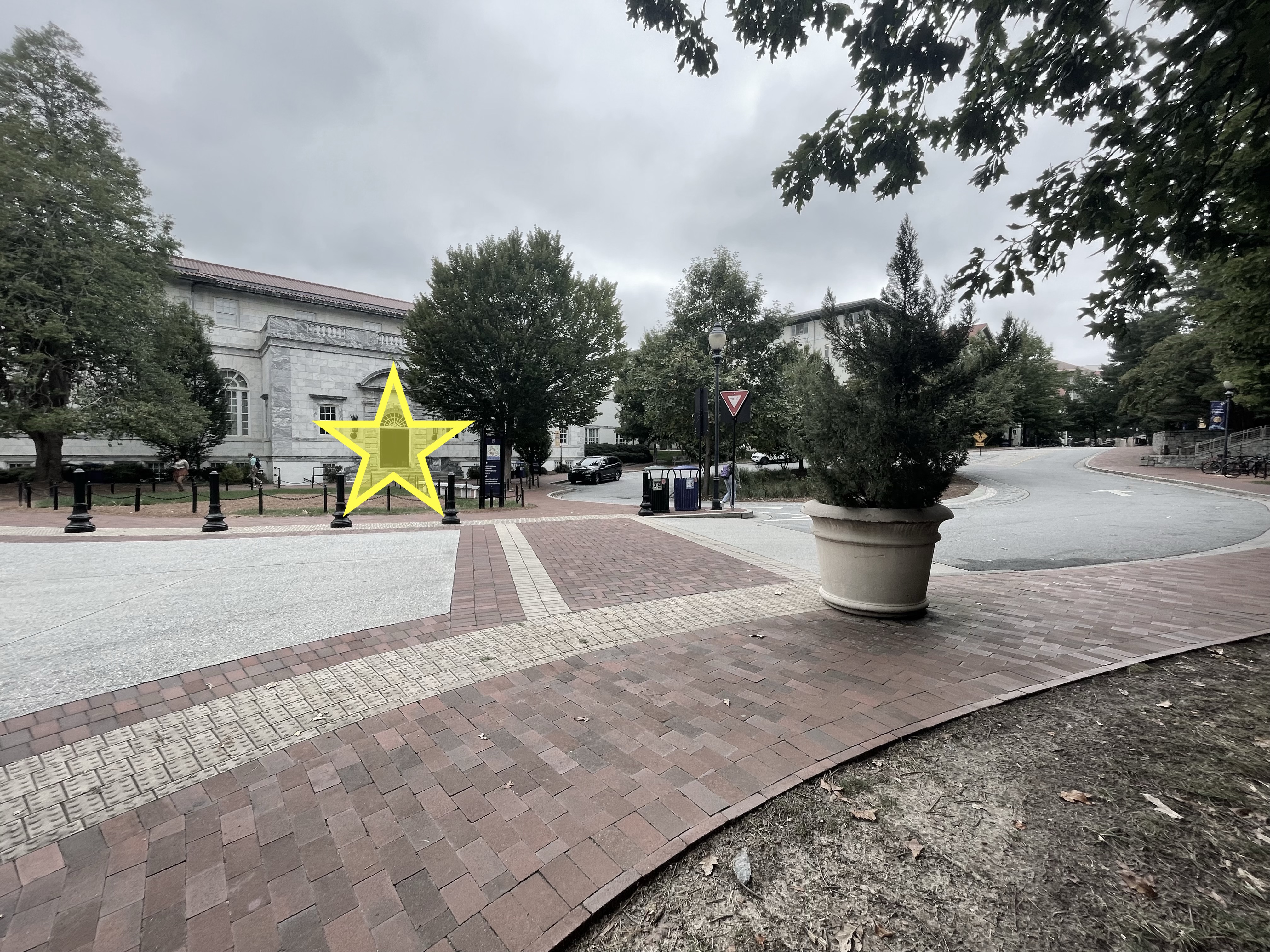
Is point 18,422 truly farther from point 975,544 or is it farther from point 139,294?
point 975,544

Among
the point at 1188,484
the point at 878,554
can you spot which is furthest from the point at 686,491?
the point at 1188,484

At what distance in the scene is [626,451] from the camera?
4994 cm

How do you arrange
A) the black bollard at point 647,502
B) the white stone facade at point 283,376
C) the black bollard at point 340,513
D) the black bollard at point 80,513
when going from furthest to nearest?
the white stone facade at point 283,376, the black bollard at point 647,502, the black bollard at point 340,513, the black bollard at point 80,513

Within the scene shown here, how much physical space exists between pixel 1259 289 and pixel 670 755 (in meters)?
10.2

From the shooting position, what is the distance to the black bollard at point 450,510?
11188mm

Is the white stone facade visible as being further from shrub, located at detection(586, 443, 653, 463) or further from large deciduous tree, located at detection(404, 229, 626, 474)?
shrub, located at detection(586, 443, 653, 463)

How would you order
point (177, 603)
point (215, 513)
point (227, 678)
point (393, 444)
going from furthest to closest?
point (393, 444), point (215, 513), point (177, 603), point (227, 678)

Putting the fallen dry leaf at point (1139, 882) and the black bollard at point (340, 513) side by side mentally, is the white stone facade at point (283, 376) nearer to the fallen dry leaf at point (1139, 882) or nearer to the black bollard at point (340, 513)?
the black bollard at point (340, 513)

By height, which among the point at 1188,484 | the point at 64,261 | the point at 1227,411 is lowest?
the point at 1188,484

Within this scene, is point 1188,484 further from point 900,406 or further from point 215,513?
point 215,513

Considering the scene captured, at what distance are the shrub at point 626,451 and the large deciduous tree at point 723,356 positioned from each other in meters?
26.3

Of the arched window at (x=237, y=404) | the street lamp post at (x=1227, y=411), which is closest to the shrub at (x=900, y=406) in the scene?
the street lamp post at (x=1227, y=411)

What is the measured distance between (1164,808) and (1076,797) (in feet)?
1.01

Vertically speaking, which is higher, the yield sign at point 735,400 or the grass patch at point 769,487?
the yield sign at point 735,400
